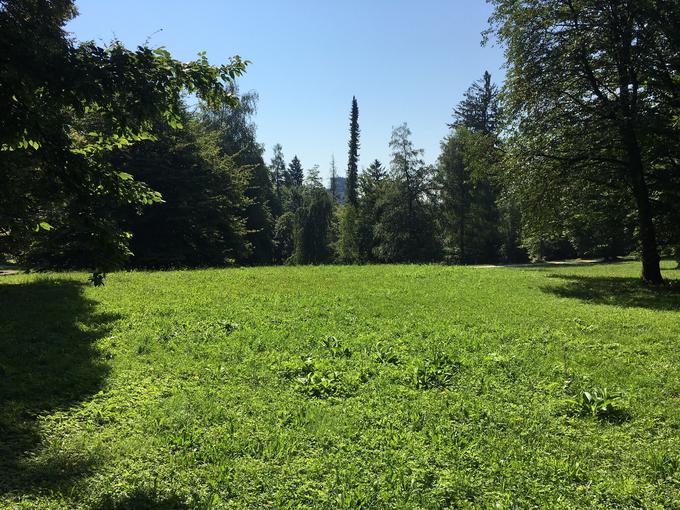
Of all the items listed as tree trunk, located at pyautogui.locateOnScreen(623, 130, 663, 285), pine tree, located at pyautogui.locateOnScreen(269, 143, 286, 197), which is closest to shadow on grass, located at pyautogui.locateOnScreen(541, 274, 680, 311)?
tree trunk, located at pyautogui.locateOnScreen(623, 130, 663, 285)

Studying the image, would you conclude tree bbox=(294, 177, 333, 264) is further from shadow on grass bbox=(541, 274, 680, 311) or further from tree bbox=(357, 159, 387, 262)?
shadow on grass bbox=(541, 274, 680, 311)

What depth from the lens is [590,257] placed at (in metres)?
40.8

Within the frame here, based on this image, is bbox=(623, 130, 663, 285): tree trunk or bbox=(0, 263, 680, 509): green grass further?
bbox=(623, 130, 663, 285): tree trunk

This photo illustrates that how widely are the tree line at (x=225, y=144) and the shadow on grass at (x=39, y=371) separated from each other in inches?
54.5

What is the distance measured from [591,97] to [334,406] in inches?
579

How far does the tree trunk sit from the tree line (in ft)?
0.13

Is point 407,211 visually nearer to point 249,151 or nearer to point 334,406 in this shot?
point 249,151

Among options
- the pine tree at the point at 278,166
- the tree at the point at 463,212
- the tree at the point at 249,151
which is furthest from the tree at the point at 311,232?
the pine tree at the point at 278,166

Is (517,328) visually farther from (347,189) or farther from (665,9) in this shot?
(347,189)

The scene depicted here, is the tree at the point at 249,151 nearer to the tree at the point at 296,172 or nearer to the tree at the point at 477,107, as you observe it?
the tree at the point at 477,107

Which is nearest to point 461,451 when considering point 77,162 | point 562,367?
point 562,367

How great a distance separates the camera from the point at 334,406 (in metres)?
5.08

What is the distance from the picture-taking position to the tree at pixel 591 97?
44.0ft

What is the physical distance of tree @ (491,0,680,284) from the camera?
13.4 metres
